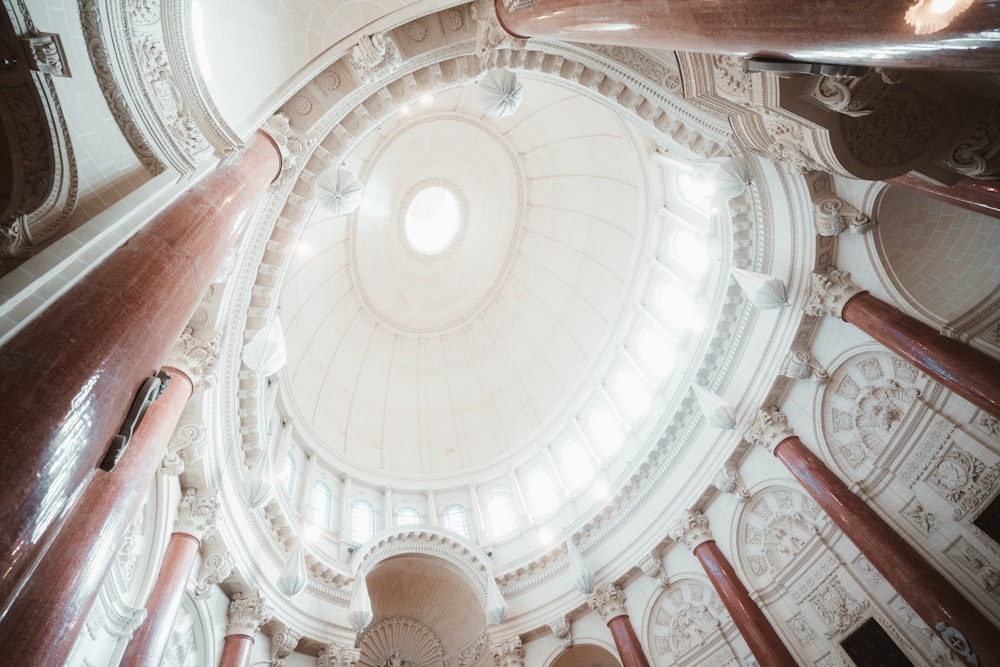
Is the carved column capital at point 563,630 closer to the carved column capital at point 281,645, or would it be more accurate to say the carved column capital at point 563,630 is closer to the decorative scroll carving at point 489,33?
the carved column capital at point 281,645

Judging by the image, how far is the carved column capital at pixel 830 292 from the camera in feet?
31.7

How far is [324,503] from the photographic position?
16281 mm

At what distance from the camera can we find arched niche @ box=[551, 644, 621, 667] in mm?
13578

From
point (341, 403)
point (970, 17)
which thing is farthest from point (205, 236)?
point (341, 403)

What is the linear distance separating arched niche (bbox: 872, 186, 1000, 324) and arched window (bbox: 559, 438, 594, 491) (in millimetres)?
10800

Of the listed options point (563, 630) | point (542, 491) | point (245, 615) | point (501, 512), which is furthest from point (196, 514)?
point (542, 491)

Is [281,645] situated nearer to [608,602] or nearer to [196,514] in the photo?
[196,514]

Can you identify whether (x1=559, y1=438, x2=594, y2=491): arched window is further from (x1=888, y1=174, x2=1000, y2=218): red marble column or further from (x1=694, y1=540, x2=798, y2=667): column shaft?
(x1=888, y1=174, x2=1000, y2=218): red marble column

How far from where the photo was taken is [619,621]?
1298 centimetres

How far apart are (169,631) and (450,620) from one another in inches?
429

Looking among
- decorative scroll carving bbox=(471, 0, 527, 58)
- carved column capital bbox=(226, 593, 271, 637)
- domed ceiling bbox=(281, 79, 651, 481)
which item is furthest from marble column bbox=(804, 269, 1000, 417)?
carved column capital bbox=(226, 593, 271, 637)

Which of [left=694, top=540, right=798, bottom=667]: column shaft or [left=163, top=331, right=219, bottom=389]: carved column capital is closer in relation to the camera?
[left=163, top=331, right=219, bottom=389]: carved column capital

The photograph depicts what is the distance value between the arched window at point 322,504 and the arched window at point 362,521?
2.99 ft

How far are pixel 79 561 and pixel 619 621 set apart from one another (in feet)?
40.8
